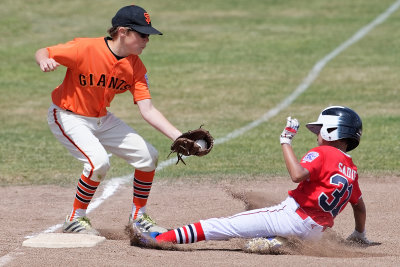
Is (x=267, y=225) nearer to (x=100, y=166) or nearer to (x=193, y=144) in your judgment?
(x=193, y=144)

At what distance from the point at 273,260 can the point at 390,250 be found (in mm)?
1180

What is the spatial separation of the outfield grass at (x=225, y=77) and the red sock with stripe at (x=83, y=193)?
2.85 metres

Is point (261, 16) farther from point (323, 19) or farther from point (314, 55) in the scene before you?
point (314, 55)

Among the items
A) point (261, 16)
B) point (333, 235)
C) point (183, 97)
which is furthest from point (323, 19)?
point (333, 235)

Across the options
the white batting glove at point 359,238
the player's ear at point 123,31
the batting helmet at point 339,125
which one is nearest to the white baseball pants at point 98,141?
the player's ear at point 123,31

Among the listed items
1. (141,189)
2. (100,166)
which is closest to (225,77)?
(141,189)

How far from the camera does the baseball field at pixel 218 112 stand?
22.7 ft

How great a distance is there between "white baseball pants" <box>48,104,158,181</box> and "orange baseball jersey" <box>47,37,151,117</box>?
9 centimetres

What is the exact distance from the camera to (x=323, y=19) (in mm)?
24297

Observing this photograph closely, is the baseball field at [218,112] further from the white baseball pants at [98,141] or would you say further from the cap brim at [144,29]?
the cap brim at [144,29]

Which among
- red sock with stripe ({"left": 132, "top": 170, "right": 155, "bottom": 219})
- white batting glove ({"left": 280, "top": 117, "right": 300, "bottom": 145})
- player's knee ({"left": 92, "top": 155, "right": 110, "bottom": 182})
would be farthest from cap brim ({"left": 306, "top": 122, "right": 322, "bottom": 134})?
player's knee ({"left": 92, "top": 155, "right": 110, "bottom": 182})

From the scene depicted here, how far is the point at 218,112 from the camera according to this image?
15.1 m

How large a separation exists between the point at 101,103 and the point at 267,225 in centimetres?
197

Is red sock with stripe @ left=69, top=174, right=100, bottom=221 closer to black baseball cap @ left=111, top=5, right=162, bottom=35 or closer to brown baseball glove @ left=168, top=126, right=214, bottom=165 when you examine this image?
brown baseball glove @ left=168, top=126, right=214, bottom=165
